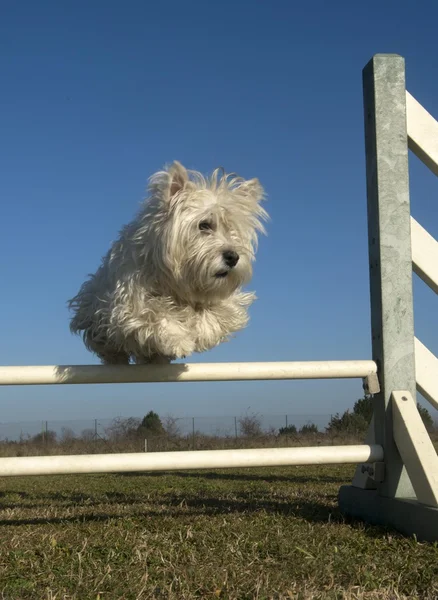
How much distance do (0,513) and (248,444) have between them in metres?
14.2

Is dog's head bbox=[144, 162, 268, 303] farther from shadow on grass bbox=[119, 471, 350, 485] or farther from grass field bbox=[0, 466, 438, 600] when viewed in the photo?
shadow on grass bbox=[119, 471, 350, 485]

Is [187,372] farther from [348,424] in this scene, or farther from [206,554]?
[348,424]

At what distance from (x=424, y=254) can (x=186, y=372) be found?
5.35 feet

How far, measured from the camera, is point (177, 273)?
3717mm

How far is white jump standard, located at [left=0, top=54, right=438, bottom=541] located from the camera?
3457 millimetres

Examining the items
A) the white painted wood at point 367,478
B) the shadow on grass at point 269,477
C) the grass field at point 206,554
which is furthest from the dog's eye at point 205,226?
the shadow on grass at point 269,477

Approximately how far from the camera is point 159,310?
3.62 m

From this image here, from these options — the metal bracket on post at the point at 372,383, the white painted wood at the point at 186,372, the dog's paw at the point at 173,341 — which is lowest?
the metal bracket on post at the point at 372,383

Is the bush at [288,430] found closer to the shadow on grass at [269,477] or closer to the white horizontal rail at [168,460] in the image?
the shadow on grass at [269,477]

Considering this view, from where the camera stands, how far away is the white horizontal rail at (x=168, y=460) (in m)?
3.37

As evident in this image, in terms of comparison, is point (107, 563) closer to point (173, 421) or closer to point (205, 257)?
point (205, 257)

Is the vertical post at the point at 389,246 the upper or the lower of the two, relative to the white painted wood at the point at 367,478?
upper

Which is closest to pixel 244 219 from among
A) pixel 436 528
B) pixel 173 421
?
pixel 436 528

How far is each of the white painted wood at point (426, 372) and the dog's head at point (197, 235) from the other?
1.10 m
